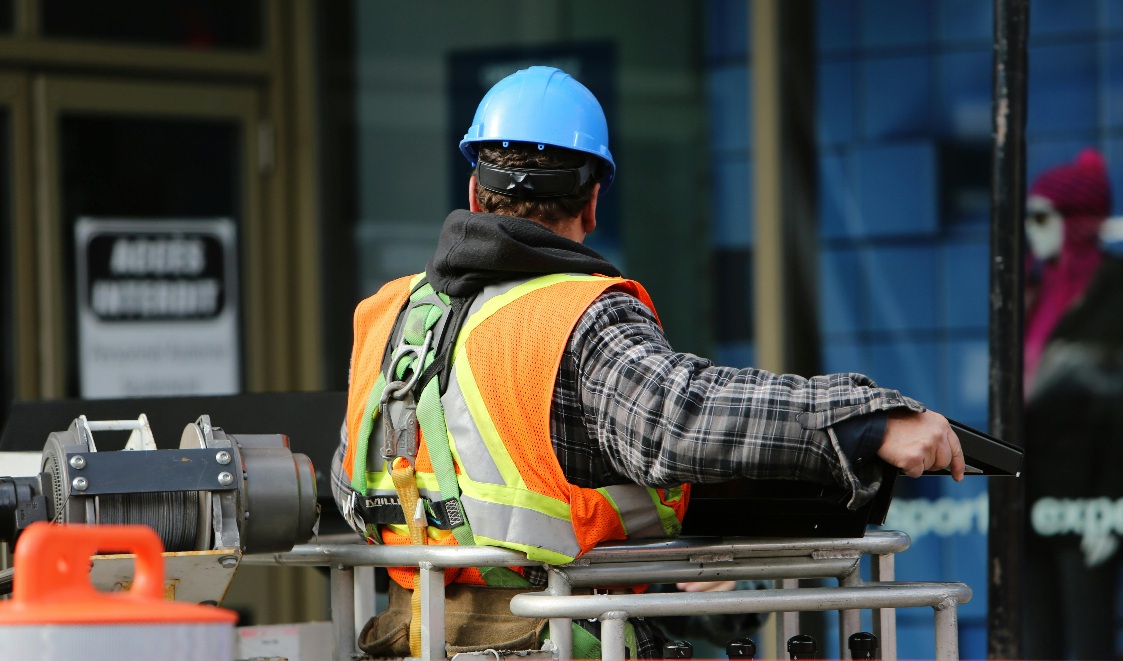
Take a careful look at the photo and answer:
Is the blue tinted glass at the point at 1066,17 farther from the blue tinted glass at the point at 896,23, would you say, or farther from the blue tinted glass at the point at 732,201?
the blue tinted glass at the point at 732,201

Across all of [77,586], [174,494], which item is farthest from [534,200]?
[77,586]

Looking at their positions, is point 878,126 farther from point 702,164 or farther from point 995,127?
point 995,127

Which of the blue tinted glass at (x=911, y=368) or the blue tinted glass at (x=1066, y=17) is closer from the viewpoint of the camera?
the blue tinted glass at (x=1066, y=17)

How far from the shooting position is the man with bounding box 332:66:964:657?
257cm

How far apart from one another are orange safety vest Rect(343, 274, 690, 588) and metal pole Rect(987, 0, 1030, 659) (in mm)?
971

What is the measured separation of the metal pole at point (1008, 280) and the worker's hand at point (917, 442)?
84cm

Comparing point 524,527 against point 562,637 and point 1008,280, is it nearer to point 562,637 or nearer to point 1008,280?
point 562,637

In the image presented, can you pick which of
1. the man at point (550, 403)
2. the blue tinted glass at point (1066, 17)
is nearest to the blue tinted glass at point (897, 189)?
the blue tinted glass at point (1066, 17)

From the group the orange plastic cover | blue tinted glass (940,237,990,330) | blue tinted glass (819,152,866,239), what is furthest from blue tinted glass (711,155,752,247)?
the orange plastic cover

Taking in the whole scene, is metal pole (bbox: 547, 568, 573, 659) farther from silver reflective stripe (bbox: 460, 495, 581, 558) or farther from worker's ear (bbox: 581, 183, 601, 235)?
worker's ear (bbox: 581, 183, 601, 235)

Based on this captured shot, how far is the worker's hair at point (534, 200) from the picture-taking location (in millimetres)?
3020

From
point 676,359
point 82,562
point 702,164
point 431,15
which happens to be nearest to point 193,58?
point 431,15

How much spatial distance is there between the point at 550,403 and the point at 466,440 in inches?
7.2

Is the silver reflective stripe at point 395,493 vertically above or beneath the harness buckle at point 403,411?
beneath
